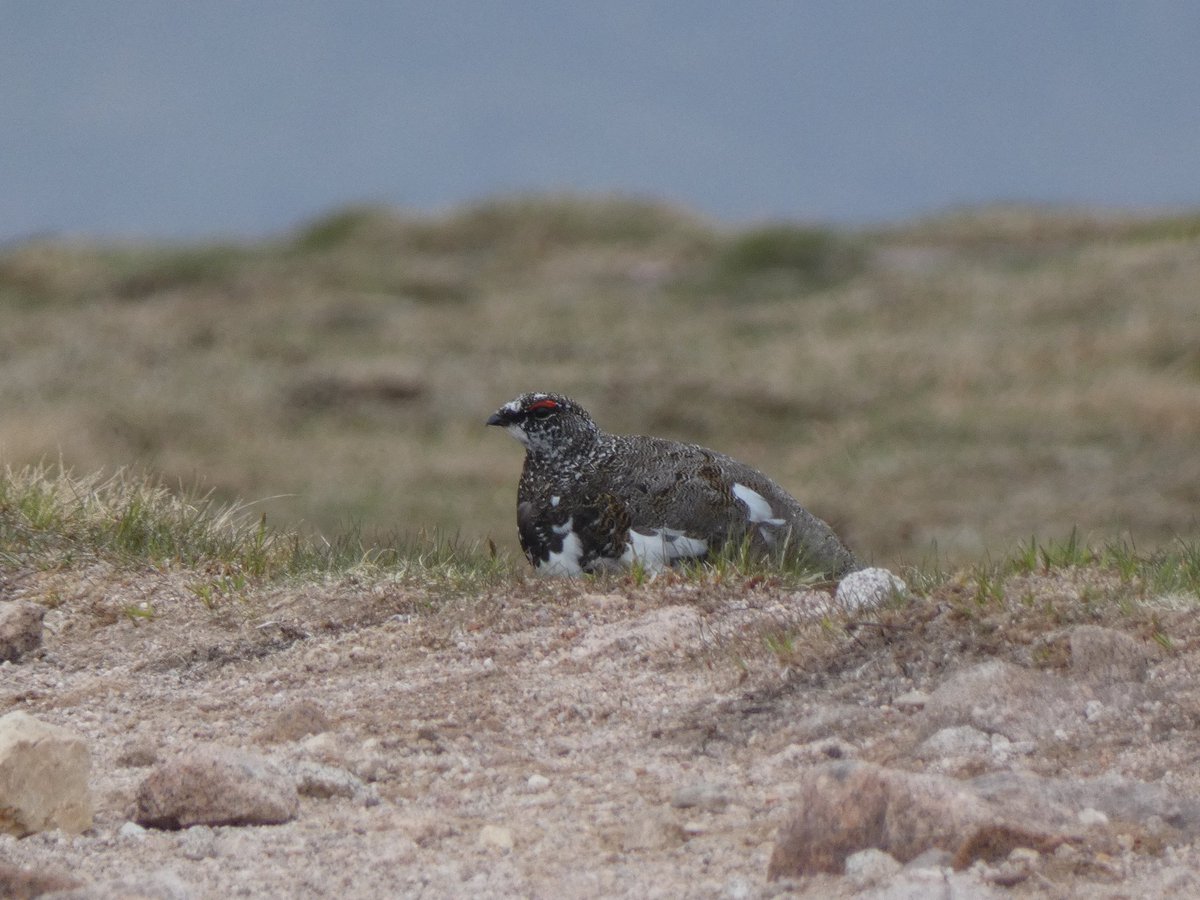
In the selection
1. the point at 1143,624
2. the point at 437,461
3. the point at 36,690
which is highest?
the point at 1143,624

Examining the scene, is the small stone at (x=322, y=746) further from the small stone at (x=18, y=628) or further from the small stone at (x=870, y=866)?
the small stone at (x=870, y=866)

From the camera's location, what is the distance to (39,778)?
3.87 metres

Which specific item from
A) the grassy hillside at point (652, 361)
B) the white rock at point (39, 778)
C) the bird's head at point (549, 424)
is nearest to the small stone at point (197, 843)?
the white rock at point (39, 778)

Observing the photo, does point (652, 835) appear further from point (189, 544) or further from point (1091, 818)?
point (189, 544)

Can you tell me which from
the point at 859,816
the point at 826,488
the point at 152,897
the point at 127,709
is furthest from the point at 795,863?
the point at 826,488

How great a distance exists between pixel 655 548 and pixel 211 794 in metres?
2.16

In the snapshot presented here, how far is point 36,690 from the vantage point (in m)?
5.19

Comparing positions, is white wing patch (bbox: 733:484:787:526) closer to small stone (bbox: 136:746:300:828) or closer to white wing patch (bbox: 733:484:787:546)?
white wing patch (bbox: 733:484:787:546)

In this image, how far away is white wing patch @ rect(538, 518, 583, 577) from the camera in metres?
5.80

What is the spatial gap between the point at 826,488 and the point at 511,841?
12526 mm

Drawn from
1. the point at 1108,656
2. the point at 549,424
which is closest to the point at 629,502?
the point at 549,424

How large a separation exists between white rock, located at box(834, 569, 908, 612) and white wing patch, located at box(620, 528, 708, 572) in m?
0.60

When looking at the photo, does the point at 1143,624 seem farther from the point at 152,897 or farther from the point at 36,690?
the point at 36,690

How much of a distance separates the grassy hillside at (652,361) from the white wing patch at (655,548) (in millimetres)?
4744
